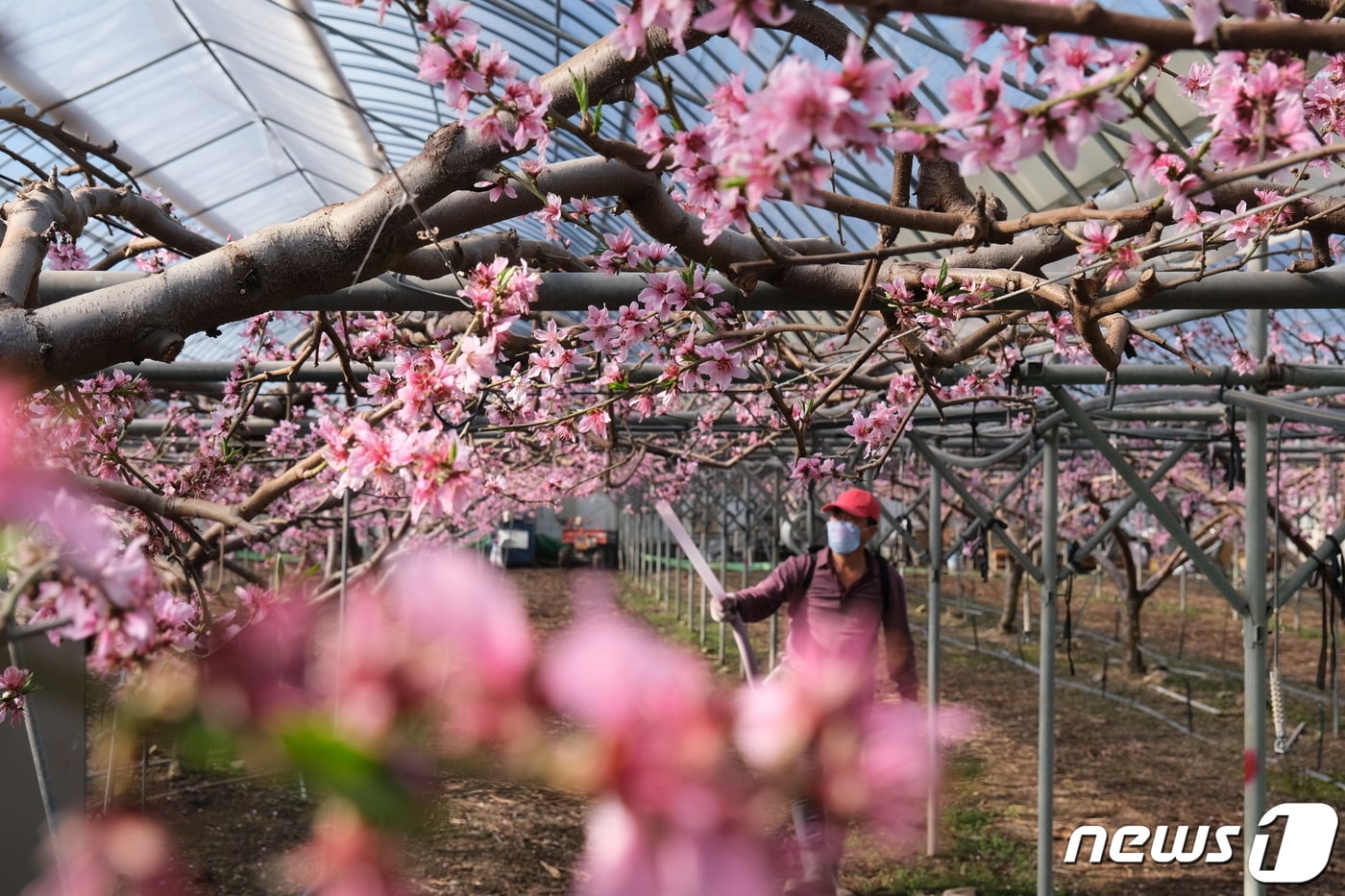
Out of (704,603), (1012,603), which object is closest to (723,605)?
(704,603)

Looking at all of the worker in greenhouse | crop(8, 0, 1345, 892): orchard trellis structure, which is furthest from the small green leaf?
the worker in greenhouse

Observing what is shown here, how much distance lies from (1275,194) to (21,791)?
359 cm

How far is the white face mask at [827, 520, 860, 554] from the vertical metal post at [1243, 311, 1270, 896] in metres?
1.39

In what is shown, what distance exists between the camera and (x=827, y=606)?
178 inches

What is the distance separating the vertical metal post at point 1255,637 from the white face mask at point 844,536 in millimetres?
1389

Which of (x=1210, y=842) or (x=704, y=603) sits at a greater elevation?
(x=704, y=603)

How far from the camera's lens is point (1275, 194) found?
214 centimetres

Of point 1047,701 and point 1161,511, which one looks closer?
point 1161,511

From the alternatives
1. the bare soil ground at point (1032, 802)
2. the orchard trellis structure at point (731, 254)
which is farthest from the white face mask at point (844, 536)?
the bare soil ground at point (1032, 802)

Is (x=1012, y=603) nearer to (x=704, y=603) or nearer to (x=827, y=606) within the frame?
(x=704, y=603)

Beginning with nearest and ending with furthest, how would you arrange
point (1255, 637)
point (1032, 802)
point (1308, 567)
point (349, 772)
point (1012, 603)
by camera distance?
point (349, 772), point (1255, 637), point (1308, 567), point (1032, 802), point (1012, 603)

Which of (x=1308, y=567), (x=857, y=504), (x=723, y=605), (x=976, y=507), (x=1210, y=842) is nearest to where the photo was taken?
(x=1308, y=567)

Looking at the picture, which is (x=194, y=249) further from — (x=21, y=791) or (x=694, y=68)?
(x=694, y=68)

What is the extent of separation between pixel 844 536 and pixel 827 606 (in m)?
0.29
